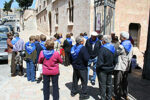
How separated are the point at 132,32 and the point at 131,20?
1058 millimetres

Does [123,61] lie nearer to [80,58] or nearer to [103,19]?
[80,58]

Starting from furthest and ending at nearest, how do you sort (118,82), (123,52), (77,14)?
(77,14), (118,82), (123,52)

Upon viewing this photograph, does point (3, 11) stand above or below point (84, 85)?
above

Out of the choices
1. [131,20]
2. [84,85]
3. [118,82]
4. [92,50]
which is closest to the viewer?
[118,82]

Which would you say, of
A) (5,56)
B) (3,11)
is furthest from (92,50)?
(3,11)

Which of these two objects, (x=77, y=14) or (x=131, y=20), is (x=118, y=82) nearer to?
(x=131, y=20)

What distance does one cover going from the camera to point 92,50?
18.4ft

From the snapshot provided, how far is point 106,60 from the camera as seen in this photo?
13.3 feet

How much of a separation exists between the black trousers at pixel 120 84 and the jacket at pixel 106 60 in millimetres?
356

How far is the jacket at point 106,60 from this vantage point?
4.01 m

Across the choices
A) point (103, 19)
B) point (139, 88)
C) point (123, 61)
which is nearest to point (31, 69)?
point (123, 61)

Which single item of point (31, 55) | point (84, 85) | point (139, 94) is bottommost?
point (139, 94)

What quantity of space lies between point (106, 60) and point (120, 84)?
911 mm

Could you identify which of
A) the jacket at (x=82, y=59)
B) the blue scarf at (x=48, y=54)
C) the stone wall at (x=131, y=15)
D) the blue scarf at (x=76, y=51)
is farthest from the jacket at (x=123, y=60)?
the stone wall at (x=131, y=15)
